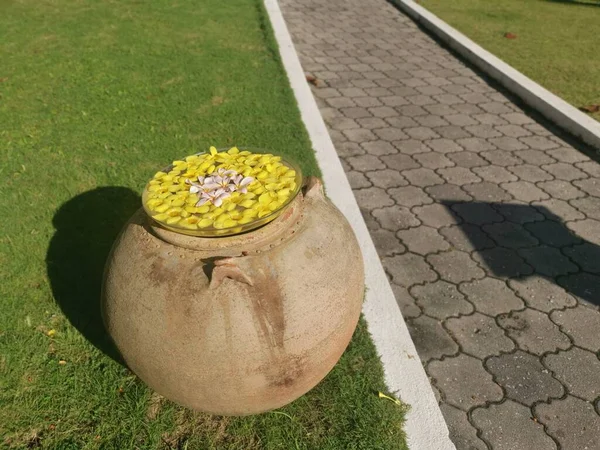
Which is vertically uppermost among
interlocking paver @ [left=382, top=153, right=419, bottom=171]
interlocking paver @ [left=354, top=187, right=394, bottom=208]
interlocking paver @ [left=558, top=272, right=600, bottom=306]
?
interlocking paver @ [left=382, top=153, right=419, bottom=171]

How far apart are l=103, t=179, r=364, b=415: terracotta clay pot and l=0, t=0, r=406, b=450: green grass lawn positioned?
1.72 feet

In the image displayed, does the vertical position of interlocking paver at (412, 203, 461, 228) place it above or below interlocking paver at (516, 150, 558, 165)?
below

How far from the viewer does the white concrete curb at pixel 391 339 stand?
3016mm

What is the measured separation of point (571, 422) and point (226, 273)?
8.32ft

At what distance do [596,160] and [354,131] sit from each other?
304 cm

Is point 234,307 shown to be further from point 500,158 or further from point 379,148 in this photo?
point 500,158

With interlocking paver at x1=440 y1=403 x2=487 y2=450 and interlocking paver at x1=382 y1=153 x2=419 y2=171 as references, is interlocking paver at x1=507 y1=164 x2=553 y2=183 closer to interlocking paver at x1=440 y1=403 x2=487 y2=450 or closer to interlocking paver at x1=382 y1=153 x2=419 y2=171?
interlocking paver at x1=382 y1=153 x2=419 y2=171

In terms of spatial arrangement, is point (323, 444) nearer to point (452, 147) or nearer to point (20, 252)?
point (20, 252)

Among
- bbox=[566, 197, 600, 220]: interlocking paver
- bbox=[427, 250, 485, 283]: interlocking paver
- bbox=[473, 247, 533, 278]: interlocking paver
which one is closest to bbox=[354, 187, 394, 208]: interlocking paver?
bbox=[427, 250, 485, 283]: interlocking paver

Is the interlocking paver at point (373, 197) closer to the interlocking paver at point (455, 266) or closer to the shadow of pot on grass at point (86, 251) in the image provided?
the interlocking paver at point (455, 266)

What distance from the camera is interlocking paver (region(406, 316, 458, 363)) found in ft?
11.9

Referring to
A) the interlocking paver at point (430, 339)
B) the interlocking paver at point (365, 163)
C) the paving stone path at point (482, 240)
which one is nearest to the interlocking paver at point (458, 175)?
the paving stone path at point (482, 240)

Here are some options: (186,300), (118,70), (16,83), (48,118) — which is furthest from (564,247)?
(16,83)

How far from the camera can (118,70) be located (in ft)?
26.6
